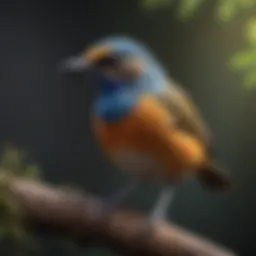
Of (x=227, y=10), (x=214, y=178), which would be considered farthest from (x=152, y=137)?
(x=227, y=10)

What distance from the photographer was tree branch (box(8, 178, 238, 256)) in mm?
1095

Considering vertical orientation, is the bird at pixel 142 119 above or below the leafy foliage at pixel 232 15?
below

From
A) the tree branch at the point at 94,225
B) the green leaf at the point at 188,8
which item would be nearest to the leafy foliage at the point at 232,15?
the green leaf at the point at 188,8

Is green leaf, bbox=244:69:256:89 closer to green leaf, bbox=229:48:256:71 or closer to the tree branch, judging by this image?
green leaf, bbox=229:48:256:71

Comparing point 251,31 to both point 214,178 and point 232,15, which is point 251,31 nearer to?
point 232,15

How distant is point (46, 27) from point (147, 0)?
16 centimetres

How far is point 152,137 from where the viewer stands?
1.08 meters

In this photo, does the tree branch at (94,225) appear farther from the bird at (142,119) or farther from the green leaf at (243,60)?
the green leaf at (243,60)

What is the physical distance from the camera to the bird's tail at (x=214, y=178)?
1.14 metres

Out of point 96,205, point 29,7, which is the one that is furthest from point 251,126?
point 29,7

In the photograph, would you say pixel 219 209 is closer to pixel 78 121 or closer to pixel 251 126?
pixel 251 126

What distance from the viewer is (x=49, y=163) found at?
3.81 ft

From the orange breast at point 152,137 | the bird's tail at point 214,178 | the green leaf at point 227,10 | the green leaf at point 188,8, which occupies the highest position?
the green leaf at point 227,10

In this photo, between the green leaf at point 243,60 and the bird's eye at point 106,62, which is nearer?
the bird's eye at point 106,62
